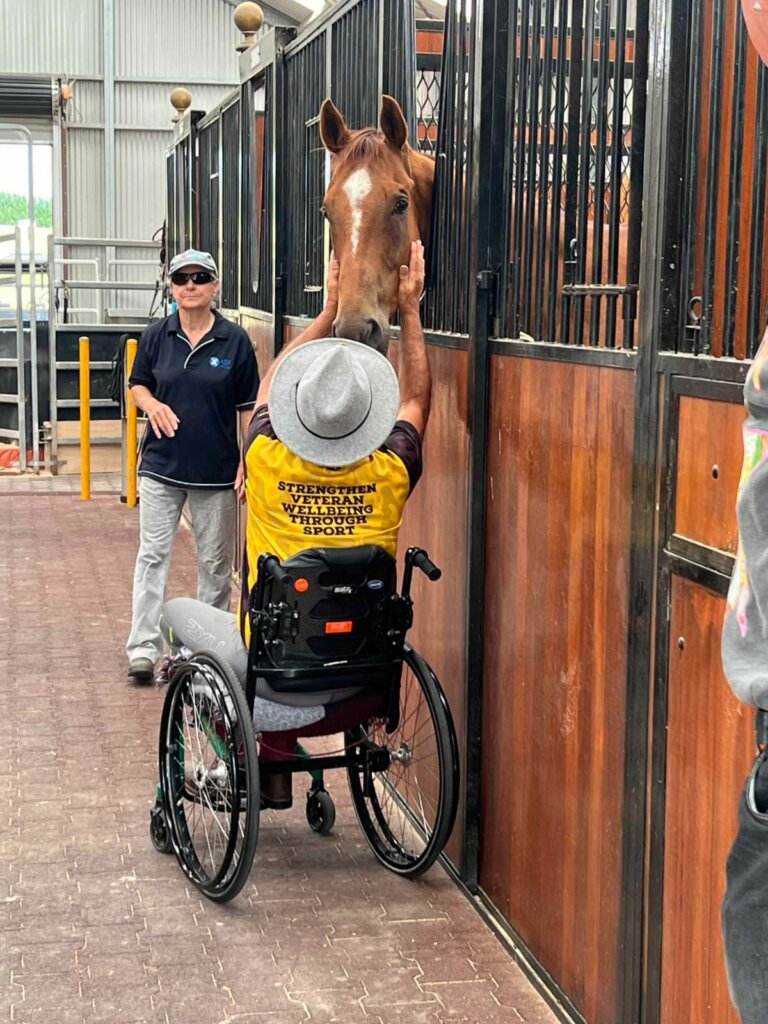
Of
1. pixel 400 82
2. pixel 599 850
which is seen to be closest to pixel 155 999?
pixel 599 850

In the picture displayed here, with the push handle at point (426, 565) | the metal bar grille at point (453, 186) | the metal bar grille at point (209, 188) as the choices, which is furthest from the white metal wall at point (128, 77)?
the push handle at point (426, 565)

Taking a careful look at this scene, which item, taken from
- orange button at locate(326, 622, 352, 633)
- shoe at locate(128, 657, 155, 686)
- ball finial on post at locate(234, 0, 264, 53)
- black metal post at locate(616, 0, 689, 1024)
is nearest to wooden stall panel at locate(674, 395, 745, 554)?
black metal post at locate(616, 0, 689, 1024)

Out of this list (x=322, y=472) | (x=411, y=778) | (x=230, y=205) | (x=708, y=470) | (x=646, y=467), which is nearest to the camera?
(x=708, y=470)

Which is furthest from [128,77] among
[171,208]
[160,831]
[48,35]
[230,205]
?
[160,831]

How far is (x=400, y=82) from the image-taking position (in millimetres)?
5246

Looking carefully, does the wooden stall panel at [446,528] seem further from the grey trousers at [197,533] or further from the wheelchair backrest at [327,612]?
the grey trousers at [197,533]

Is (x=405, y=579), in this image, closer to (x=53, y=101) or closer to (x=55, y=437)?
(x=55, y=437)

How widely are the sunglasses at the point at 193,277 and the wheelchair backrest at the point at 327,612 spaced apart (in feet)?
9.56

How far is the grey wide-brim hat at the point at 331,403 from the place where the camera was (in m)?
4.04

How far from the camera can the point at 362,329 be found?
175 inches

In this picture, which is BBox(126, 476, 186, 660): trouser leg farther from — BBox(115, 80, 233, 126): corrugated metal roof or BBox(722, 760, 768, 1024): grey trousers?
BBox(115, 80, 233, 126): corrugated metal roof

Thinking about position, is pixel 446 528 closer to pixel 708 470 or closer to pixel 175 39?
pixel 708 470

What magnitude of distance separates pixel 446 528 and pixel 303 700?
0.88 m

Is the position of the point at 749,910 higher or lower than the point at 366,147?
lower
